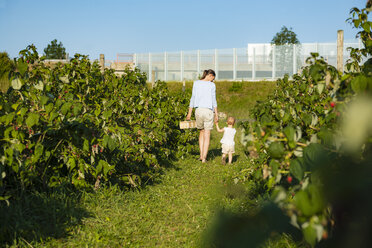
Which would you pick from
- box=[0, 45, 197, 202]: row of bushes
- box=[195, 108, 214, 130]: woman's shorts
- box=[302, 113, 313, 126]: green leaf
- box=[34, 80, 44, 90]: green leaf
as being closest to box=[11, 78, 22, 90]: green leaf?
box=[0, 45, 197, 202]: row of bushes

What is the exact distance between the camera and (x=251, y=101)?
2455 centimetres

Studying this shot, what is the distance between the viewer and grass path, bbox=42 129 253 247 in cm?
333

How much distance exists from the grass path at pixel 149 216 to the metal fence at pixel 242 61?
2793 centimetres

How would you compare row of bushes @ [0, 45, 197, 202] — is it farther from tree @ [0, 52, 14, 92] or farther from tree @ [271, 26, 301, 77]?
tree @ [271, 26, 301, 77]

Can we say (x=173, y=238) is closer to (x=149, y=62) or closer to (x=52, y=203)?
A: (x=52, y=203)

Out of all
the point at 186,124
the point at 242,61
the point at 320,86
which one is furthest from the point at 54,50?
the point at 320,86

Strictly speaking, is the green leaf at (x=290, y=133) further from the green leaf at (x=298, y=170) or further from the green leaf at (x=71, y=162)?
the green leaf at (x=71, y=162)

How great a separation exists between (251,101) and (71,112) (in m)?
21.6

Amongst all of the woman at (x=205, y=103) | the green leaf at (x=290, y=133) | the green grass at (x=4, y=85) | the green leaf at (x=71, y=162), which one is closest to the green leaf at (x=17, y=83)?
the green leaf at (x=71, y=162)

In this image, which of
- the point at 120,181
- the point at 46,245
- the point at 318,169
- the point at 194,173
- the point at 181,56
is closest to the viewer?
the point at 318,169

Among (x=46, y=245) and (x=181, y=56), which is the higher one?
(x=181, y=56)

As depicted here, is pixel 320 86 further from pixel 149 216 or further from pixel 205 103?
pixel 205 103

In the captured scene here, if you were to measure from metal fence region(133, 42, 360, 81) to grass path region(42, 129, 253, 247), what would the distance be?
91.6 ft

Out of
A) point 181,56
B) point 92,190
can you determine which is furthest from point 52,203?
point 181,56
